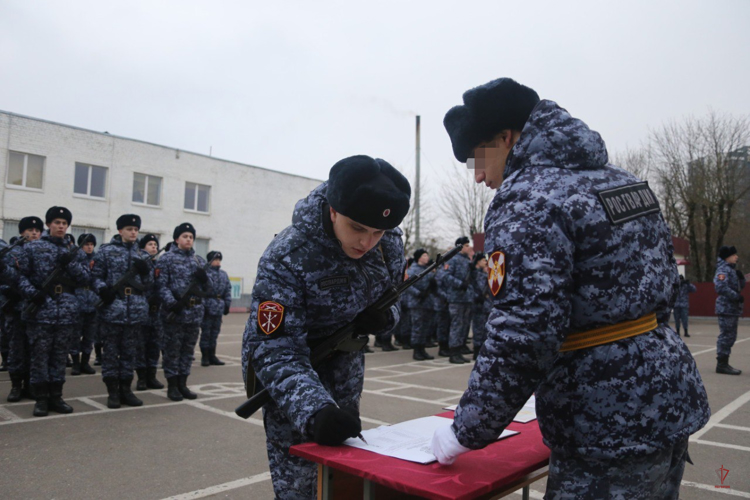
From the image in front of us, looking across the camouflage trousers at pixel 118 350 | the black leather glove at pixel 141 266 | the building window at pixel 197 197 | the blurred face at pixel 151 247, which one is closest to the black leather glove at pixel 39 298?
the camouflage trousers at pixel 118 350

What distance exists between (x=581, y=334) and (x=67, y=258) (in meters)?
6.48

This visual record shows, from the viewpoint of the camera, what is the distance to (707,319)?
968 inches

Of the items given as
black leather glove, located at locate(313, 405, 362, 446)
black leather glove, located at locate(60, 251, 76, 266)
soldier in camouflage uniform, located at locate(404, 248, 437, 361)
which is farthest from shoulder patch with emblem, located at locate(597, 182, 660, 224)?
soldier in camouflage uniform, located at locate(404, 248, 437, 361)

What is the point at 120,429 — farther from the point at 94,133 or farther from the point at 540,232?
the point at 94,133

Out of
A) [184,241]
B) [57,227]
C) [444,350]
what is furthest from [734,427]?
[57,227]

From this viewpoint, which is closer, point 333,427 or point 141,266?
point 333,427

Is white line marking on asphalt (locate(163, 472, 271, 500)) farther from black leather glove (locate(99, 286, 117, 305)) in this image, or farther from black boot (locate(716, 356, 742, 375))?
black boot (locate(716, 356, 742, 375))

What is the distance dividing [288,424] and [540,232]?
1.37 metres

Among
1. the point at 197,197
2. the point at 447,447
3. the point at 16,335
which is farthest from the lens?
the point at 197,197

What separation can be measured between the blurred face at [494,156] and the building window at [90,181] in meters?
25.5

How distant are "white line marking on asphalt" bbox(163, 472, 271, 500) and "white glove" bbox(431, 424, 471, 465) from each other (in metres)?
2.81

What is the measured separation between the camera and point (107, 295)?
Result: 657cm

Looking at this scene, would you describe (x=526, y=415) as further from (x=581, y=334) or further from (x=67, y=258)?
(x=67, y=258)

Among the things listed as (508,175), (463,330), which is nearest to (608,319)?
(508,175)
